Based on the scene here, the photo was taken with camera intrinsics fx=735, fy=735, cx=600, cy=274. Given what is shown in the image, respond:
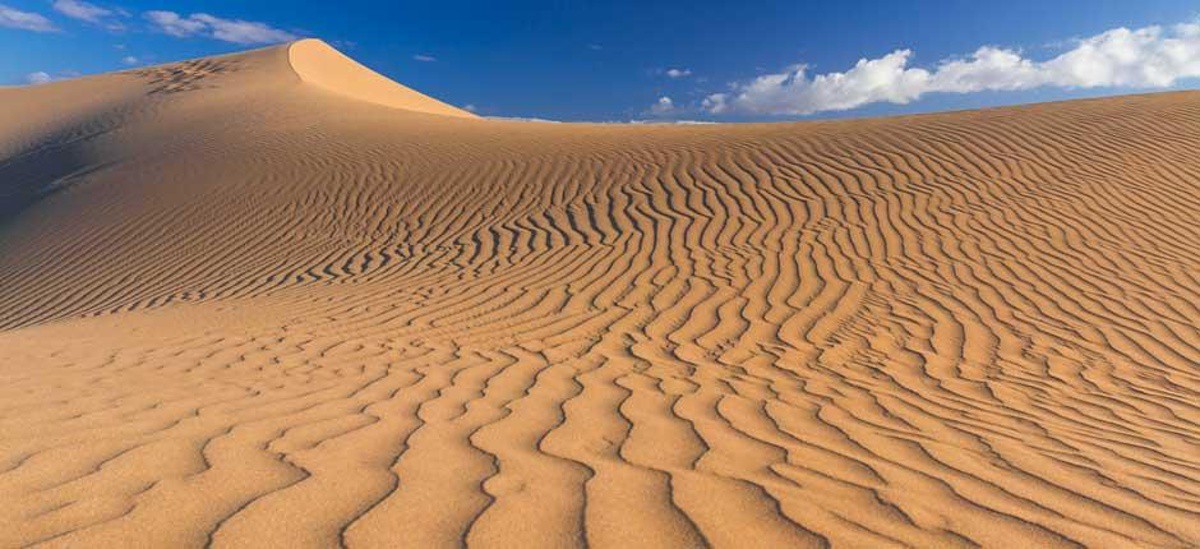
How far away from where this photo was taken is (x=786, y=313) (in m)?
6.19

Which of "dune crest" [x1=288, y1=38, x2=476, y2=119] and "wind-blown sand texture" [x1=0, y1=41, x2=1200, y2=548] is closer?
"wind-blown sand texture" [x1=0, y1=41, x2=1200, y2=548]

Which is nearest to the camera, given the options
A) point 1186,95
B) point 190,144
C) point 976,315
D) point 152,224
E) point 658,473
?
point 658,473

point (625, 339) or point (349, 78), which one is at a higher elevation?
point (349, 78)

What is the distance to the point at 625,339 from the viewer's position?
18.2 ft

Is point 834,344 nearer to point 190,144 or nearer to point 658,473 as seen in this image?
point 658,473

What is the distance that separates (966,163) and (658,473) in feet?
32.8

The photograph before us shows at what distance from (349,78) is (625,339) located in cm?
3935

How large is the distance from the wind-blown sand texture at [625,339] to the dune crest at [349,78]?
20995mm

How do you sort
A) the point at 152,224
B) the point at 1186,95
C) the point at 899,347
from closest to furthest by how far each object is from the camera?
the point at 899,347
the point at 152,224
the point at 1186,95

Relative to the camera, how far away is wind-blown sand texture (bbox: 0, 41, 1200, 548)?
2.18 meters

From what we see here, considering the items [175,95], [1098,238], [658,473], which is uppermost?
[175,95]

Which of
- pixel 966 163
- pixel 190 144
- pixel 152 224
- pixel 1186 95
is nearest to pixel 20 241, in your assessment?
pixel 152 224

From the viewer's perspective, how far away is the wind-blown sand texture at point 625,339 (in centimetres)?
218

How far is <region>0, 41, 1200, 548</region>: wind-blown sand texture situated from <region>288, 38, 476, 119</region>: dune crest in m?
21.0
